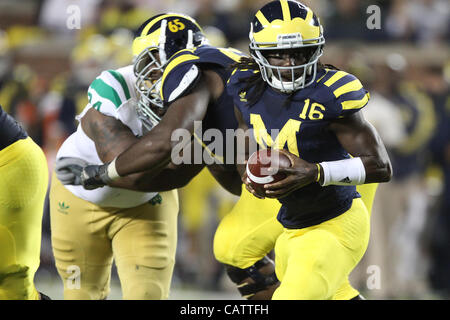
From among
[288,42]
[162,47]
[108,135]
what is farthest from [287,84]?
[108,135]

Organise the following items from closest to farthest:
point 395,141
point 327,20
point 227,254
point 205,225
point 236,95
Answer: point 236,95 → point 227,254 → point 395,141 → point 205,225 → point 327,20

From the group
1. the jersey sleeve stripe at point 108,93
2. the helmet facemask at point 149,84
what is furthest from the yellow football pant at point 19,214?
the helmet facemask at point 149,84

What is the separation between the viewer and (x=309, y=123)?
2.88 metres

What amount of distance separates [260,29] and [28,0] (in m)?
5.74

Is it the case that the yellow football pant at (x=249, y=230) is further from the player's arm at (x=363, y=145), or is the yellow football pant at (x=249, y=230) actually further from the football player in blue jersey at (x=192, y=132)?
the player's arm at (x=363, y=145)

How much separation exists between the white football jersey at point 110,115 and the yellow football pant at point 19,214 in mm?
225

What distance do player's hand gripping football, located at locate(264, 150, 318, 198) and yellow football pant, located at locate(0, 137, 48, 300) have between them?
3.70ft

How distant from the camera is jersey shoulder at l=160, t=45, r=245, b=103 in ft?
10.2

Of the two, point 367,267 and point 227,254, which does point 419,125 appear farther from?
point 227,254

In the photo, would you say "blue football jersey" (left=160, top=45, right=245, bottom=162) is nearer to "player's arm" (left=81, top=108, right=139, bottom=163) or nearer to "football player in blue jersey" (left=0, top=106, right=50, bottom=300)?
"player's arm" (left=81, top=108, right=139, bottom=163)

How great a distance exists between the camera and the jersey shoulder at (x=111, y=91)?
3.49m

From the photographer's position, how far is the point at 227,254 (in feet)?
11.8

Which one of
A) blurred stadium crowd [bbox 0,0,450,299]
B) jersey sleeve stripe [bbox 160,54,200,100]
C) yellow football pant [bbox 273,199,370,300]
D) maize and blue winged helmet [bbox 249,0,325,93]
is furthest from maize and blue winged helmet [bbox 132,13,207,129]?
blurred stadium crowd [bbox 0,0,450,299]
